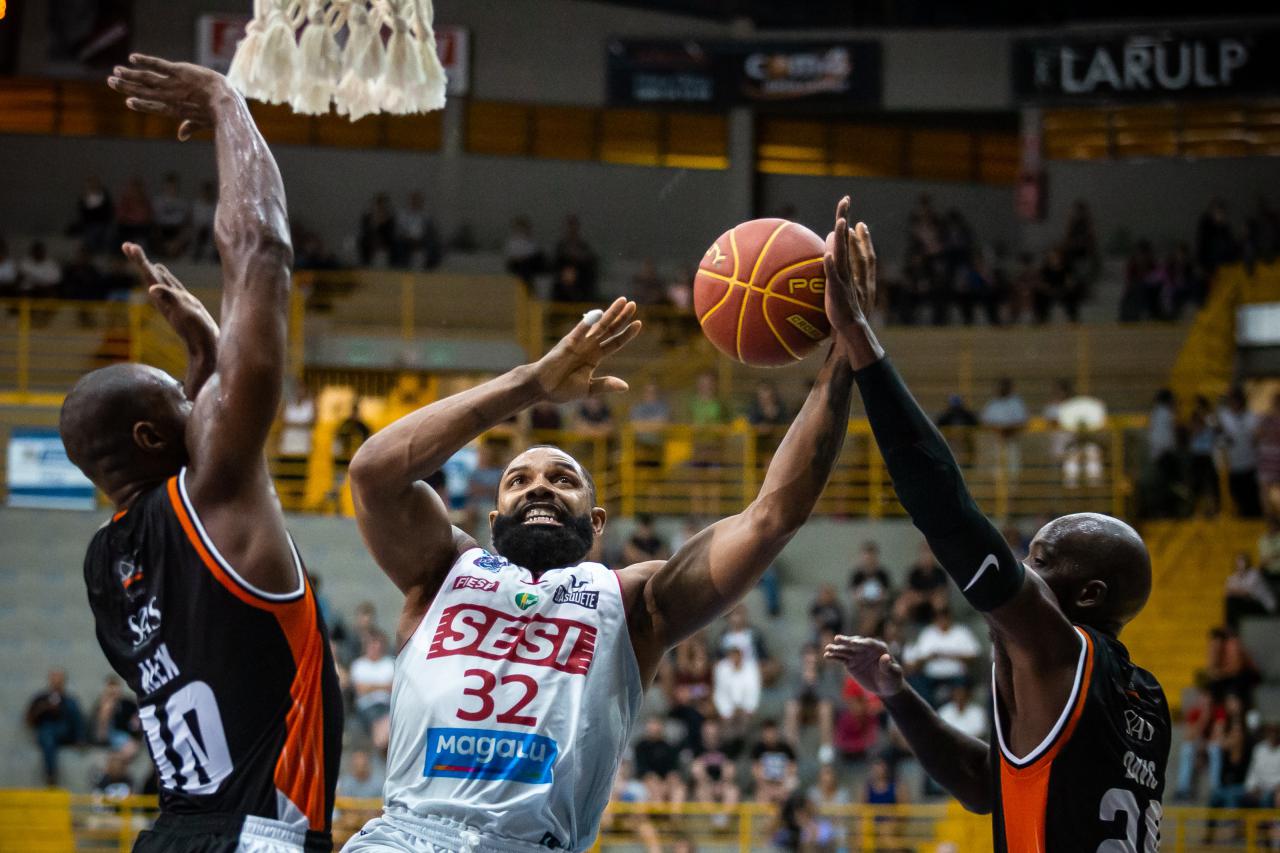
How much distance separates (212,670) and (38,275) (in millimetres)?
18423

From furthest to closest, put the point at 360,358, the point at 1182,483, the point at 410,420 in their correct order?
the point at 360,358 → the point at 1182,483 → the point at 410,420

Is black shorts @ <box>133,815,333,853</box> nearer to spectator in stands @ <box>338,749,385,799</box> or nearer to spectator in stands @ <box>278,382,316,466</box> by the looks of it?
spectator in stands @ <box>338,749,385,799</box>

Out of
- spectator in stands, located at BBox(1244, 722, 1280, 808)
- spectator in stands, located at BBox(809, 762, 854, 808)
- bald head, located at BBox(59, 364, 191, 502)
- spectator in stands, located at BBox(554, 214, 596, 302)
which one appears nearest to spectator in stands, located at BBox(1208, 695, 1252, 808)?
spectator in stands, located at BBox(1244, 722, 1280, 808)

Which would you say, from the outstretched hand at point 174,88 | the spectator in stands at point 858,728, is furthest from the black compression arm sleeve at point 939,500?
the spectator in stands at point 858,728

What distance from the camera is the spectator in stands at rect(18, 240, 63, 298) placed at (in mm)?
20484

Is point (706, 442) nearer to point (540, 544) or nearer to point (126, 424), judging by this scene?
point (540, 544)

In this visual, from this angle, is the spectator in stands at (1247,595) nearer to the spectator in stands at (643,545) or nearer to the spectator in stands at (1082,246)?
the spectator in stands at (643,545)

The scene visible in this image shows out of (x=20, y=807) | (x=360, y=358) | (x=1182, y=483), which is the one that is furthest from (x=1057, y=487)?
(x=20, y=807)

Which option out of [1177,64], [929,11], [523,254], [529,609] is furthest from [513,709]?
[929,11]

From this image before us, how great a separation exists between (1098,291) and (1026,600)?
20.0 metres

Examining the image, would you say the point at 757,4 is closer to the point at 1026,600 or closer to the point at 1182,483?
the point at 1182,483

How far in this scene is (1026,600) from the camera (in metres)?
4.05

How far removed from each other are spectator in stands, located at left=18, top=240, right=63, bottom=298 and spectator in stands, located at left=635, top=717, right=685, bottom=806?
10.7 m

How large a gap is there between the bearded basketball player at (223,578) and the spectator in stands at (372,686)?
35.0 ft
